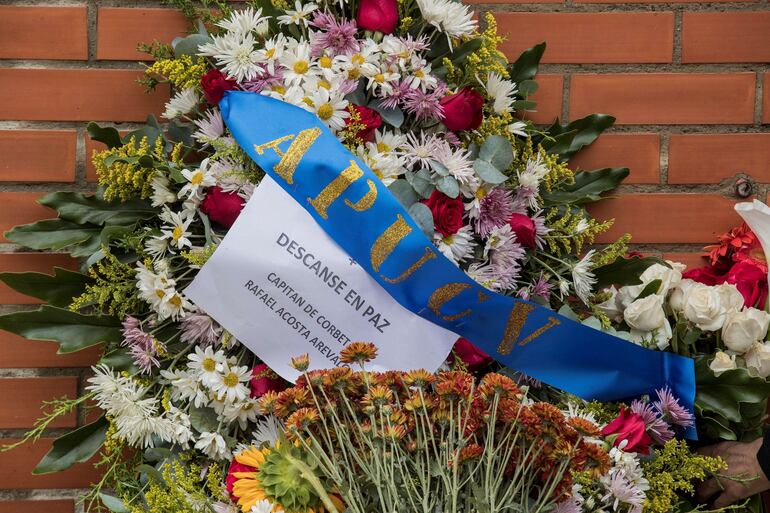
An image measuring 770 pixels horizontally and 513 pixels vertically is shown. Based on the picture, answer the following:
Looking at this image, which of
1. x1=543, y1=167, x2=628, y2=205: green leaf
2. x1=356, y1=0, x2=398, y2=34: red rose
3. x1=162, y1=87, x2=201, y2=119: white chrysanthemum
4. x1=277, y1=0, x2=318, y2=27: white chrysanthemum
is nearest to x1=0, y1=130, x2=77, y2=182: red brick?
x1=162, y1=87, x2=201, y2=119: white chrysanthemum

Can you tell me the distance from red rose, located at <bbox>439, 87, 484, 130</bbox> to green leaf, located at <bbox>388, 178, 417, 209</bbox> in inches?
5.2

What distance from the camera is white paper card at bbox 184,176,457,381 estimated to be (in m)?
1.08

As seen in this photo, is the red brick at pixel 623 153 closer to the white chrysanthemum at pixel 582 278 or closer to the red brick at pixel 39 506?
the white chrysanthemum at pixel 582 278

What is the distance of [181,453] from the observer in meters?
1.10

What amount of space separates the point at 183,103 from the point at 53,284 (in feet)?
1.23

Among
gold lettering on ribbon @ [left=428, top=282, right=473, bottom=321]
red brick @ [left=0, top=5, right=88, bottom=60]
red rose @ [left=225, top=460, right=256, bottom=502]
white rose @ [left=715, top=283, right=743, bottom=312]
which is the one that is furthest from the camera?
red brick @ [left=0, top=5, right=88, bottom=60]

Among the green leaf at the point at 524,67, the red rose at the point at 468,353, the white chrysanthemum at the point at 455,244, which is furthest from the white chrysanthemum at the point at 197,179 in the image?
the green leaf at the point at 524,67

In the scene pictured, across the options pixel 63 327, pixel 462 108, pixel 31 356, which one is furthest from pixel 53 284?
pixel 462 108

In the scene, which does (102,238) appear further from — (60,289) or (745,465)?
(745,465)

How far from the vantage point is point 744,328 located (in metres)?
1.15

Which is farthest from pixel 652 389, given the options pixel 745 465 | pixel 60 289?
pixel 60 289

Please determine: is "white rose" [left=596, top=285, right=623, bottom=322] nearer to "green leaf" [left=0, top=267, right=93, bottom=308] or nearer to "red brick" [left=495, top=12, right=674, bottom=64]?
"red brick" [left=495, top=12, right=674, bottom=64]

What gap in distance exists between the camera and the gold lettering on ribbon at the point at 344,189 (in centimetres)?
107

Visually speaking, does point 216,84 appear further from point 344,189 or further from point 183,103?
point 344,189
